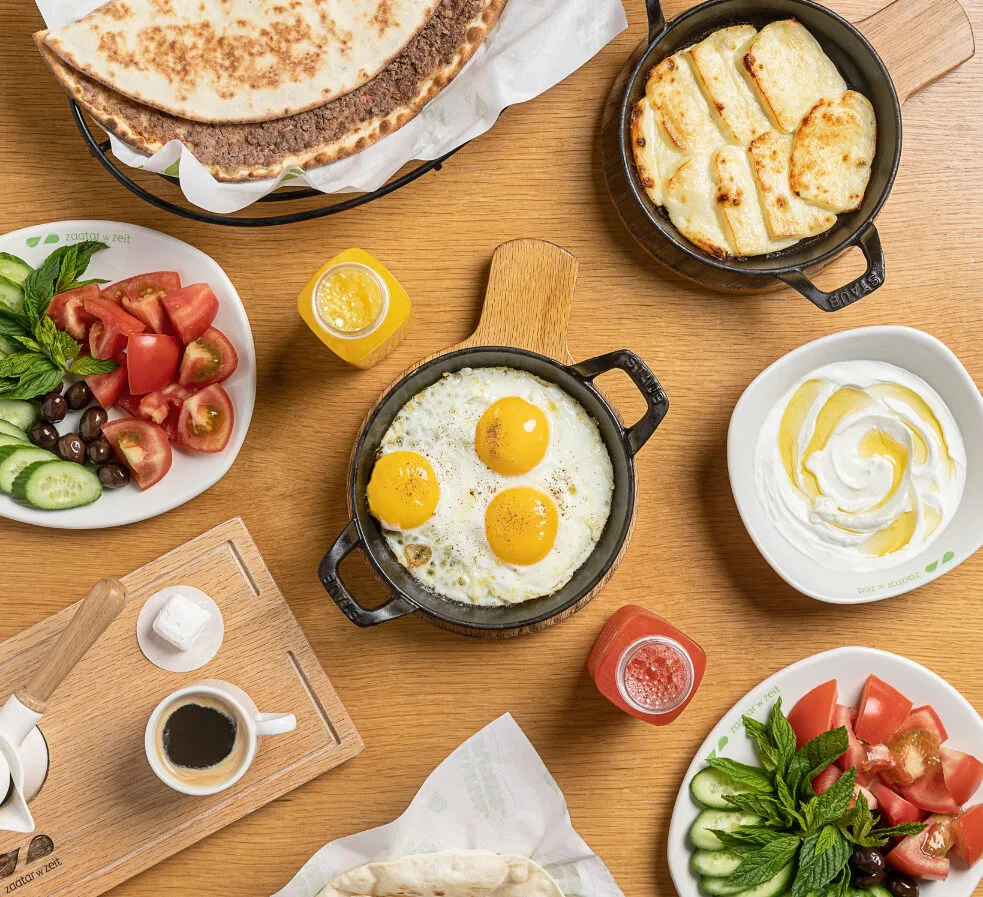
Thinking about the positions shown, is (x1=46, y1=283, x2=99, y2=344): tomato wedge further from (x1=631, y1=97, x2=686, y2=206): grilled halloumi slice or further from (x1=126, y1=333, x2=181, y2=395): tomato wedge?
(x1=631, y1=97, x2=686, y2=206): grilled halloumi slice

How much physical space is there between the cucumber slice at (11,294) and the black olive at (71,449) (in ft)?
1.31

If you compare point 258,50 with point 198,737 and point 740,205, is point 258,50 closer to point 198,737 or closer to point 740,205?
point 740,205

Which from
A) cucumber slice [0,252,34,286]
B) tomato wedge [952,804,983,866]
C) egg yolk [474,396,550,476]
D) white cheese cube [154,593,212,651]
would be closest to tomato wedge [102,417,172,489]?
white cheese cube [154,593,212,651]

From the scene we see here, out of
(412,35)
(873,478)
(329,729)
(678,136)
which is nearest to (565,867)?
(329,729)

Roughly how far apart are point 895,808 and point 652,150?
6.80ft

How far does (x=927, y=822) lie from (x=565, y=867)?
1104 millimetres

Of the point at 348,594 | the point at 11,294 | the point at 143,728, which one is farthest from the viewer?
the point at 143,728

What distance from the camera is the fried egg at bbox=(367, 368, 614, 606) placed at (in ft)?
8.06

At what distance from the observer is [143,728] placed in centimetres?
264

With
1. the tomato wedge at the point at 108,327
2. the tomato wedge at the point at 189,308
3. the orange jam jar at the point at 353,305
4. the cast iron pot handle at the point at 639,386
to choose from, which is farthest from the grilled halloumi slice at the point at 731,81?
the tomato wedge at the point at 108,327

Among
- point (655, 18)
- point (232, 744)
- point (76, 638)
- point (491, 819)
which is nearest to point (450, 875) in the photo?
point (491, 819)

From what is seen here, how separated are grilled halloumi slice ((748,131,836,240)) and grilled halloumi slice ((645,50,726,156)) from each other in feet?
0.49

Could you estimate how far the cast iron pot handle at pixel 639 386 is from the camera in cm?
230

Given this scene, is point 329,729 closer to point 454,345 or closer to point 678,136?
point 454,345
